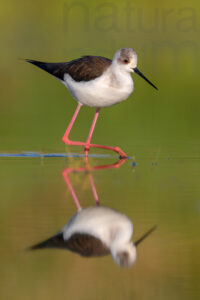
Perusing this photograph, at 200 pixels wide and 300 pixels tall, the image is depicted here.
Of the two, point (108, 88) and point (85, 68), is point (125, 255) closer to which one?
point (108, 88)

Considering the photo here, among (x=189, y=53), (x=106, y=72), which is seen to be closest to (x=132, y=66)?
(x=106, y=72)

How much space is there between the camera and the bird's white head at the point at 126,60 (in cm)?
939

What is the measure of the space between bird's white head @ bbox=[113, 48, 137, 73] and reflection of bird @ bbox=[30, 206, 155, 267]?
387 centimetres

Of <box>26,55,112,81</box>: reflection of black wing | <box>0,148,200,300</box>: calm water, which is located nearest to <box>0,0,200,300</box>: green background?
<box>0,148,200,300</box>: calm water

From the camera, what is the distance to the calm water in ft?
14.0

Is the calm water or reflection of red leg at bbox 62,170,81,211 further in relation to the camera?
reflection of red leg at bbox 62,170,81,211

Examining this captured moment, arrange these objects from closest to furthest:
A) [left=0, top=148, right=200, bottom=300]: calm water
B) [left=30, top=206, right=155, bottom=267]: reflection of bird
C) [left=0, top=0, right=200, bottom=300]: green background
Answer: [left=0, top=148, right=200, bottom=300]: calm water < [left=0, top=0, right=200, bottom=300]: green background < [left=30, top=206, right=155, bottom=267]: reflection of bird

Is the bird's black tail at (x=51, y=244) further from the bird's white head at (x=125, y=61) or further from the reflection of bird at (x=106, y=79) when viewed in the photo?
the bird's white head at (x=125, y=61)

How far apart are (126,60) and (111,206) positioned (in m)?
3.68

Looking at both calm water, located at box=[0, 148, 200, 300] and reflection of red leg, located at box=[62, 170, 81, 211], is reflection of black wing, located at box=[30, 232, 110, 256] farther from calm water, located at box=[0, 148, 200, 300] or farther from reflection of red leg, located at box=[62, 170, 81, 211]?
reflection of red leg, located at box=[62, 170, 81, 211]

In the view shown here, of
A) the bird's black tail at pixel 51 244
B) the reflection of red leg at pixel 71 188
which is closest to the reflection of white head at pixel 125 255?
the bird's black tail at pixel 51 244

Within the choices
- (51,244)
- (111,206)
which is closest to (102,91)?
(111,206)

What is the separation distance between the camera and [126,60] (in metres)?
9.44

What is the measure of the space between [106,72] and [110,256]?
489 centimetres
